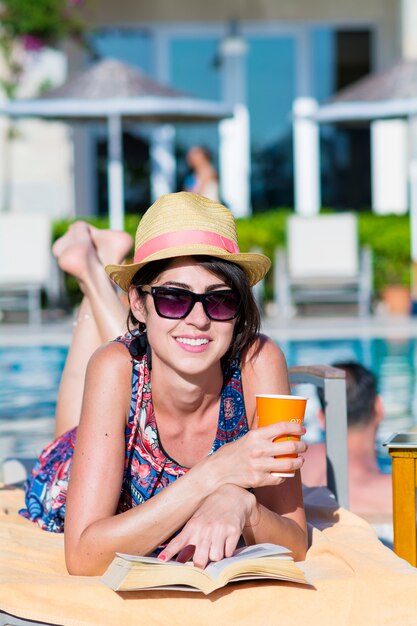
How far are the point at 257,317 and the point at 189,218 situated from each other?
0.29m

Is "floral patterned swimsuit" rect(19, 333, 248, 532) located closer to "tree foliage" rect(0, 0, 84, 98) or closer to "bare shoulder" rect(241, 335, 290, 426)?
"bare shoulder" rect(241, 335, 290, 426)

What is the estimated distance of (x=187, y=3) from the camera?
16.8 m

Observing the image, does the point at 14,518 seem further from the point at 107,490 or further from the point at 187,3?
the point at 187,3

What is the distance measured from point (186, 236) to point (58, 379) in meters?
6.00

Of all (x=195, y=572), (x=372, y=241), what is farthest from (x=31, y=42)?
(x=195, y=572)

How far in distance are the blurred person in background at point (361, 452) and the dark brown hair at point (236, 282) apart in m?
1.40

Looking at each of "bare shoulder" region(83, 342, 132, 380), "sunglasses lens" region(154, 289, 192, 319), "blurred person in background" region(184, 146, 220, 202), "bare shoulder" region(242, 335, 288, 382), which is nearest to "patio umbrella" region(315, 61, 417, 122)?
"blurred person in background" region(184, 146, 220, 202)

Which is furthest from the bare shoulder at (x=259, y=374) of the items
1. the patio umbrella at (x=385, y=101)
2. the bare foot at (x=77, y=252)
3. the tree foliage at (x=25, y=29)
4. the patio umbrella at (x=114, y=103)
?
the tree foliage at (x=25, y=29)

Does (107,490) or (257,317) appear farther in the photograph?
(257,317)

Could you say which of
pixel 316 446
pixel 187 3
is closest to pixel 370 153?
pixel 187 3

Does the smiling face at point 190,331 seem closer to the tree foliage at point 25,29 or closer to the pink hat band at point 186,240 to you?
the pink hat band at point 186,240

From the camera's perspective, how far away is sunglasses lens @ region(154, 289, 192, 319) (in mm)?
2445

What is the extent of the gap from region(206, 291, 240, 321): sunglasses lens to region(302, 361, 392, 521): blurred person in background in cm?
157

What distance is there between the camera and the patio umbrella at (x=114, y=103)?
1266cm
